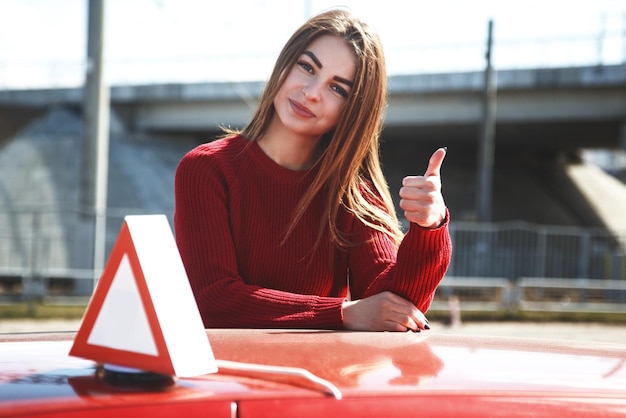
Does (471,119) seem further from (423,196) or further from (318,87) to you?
(423,196)

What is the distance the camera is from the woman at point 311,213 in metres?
2.48

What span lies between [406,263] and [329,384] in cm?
115

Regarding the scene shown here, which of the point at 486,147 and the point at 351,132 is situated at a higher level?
the point at 486,147

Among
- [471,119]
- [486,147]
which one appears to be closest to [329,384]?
[486,147]

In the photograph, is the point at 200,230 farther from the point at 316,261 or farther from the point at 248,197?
the point at 316,261

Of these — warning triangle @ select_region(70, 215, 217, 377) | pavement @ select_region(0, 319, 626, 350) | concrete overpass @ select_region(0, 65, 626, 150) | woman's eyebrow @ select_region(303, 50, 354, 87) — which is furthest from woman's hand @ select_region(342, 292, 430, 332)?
concrete overpass @ select_region(0, 65, 626, 150)

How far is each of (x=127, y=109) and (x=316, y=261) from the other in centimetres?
3162

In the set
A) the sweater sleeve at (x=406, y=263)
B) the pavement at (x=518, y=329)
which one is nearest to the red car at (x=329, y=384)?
the sweater sleeve at (x=406, y=263)

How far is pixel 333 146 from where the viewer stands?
111 inches

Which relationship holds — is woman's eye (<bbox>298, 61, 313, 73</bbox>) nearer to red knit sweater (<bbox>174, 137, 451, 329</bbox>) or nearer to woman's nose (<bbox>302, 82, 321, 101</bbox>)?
woman's nose (<bbox>302, 82, 321, 101</bbox>)

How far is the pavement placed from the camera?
12.7 metres

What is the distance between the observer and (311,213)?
2.76 meters

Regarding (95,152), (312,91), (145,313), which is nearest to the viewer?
(145,313)

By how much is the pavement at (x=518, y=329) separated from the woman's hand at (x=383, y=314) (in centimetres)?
971
